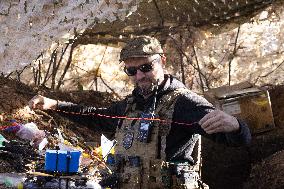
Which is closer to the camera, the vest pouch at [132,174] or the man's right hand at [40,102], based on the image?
the vest pouch at [132,174]

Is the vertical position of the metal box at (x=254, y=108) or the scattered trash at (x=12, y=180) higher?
the metal box at (x=254, y=108)

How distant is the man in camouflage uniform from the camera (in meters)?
4.20

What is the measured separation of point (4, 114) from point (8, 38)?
3.59 ft

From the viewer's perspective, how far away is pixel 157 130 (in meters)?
4.36

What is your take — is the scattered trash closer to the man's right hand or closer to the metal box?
the man's right hand

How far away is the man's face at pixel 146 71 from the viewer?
462 cm

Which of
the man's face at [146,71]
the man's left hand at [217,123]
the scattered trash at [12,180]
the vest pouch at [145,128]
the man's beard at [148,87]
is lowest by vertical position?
the scattered trash at [12,180]

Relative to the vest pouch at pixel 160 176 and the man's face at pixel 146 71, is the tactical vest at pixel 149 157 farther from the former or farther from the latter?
the man's face at pixel 146 71

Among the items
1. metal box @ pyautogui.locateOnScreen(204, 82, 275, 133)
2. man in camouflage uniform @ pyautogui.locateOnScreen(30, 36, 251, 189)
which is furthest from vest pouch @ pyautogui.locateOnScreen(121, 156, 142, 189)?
metal box @ pyautogui.locateOnScreen(204, 82, 275, 133)

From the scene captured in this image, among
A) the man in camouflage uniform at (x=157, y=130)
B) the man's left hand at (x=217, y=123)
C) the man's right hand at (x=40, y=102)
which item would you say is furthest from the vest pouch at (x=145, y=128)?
the man's right hand at (x=40, y=102)

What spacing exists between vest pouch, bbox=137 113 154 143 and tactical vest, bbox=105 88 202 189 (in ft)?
0.10

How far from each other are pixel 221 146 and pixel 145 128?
3638 mm

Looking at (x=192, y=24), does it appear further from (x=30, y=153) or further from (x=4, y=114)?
(x=30, y=153)

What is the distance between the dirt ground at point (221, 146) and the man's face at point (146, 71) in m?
2.00
